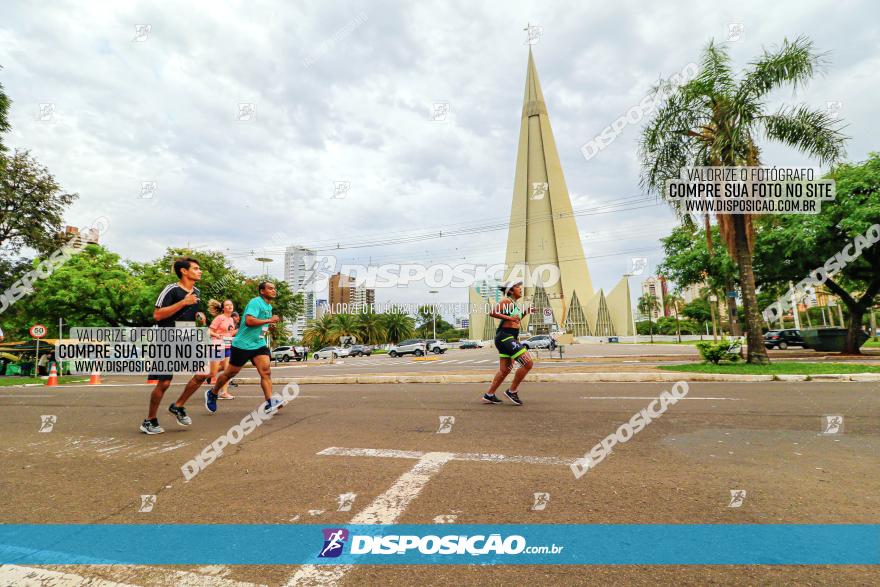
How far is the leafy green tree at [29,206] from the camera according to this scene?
21594 mm

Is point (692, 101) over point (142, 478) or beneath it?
over

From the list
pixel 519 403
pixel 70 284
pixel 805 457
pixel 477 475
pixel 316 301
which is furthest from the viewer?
pixel 316 301

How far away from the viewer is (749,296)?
12.2 meters

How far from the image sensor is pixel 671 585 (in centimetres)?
179

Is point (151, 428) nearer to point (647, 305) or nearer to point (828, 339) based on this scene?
point (828, 339)

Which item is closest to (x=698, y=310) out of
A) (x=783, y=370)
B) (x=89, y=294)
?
(x=783, y=370)

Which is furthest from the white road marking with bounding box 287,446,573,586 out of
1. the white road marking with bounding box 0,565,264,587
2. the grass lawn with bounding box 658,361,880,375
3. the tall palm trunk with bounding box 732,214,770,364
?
the tall palm trunk with bounding box 732,214,770,364

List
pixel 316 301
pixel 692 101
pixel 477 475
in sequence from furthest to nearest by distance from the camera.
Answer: pixel 316 301
pixel 692 101
pixel 477 475

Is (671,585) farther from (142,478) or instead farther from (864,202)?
(864,202)

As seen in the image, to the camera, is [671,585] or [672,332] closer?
[671,585]

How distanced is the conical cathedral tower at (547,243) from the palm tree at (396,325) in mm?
23098

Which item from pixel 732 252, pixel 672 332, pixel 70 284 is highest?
pixel 70 284

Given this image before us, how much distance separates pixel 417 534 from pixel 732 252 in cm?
1409

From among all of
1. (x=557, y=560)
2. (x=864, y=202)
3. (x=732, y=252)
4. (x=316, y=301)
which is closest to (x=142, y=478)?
(x=557, y=560)
